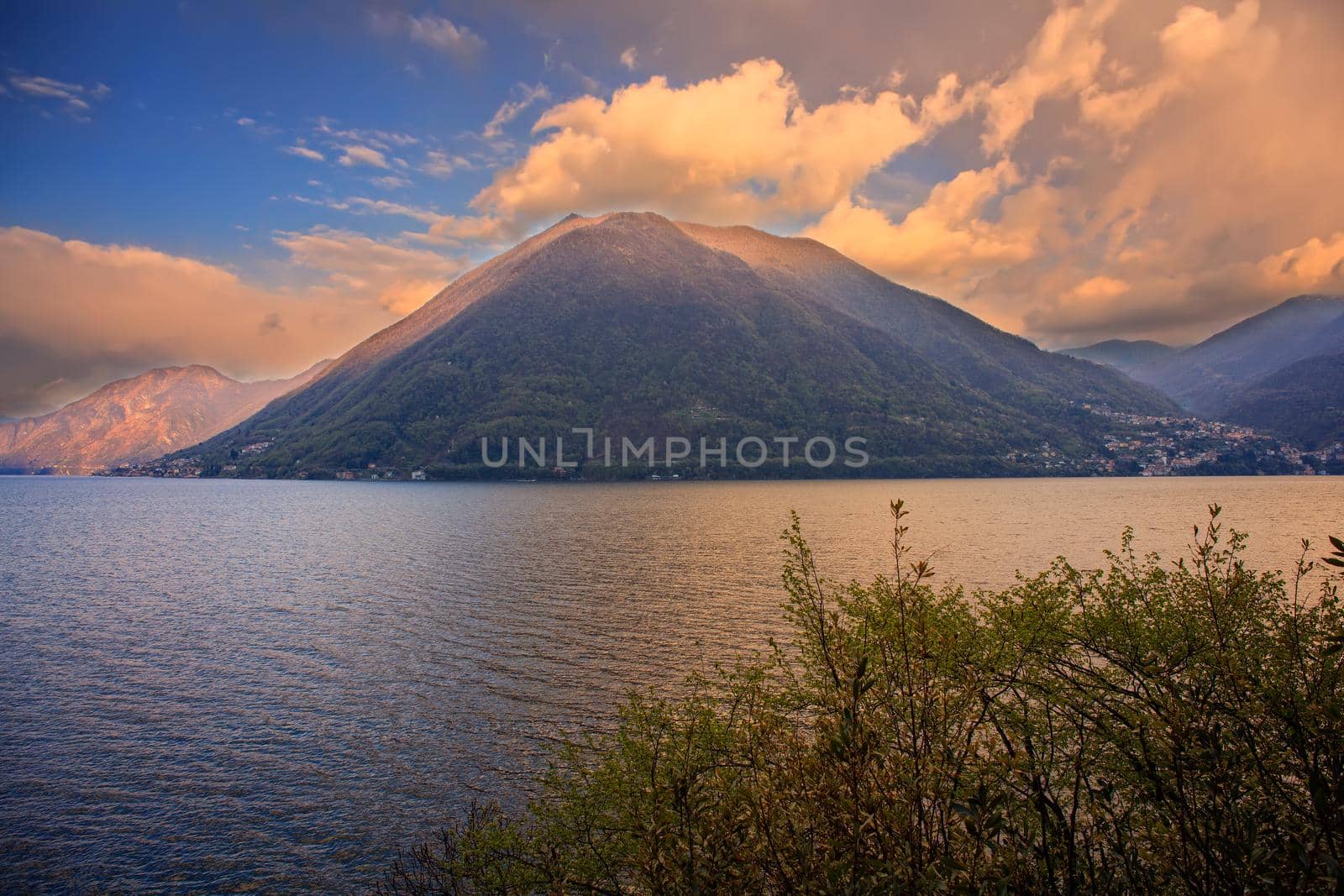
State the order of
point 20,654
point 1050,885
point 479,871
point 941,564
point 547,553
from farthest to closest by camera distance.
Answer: point 547,553, point 941,564, point 20,654, point 479,871, point 1050,885

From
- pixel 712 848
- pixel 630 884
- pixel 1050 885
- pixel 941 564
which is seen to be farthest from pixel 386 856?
pixel 941 564

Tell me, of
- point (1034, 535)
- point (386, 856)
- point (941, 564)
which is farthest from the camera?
point (1034, 535)

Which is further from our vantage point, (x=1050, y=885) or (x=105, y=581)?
(x=105, y=581)

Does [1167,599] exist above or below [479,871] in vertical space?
above

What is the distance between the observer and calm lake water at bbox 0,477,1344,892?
2206 cm

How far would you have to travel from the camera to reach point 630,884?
60.2 feet

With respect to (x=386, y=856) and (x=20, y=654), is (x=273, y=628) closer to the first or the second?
(x=20, y=654)

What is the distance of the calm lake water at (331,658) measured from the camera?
22.1 meters

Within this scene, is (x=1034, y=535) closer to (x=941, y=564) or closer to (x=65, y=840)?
(x=941, y=564)

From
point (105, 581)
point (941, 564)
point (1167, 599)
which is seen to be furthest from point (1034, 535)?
point (105, 581)

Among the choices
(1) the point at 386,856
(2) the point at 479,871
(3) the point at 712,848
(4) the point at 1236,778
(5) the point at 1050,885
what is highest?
(4) the point at 1236,778

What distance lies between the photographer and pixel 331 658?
4025 centimetres

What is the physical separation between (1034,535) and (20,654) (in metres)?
99.6

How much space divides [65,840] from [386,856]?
1030 centimetres
